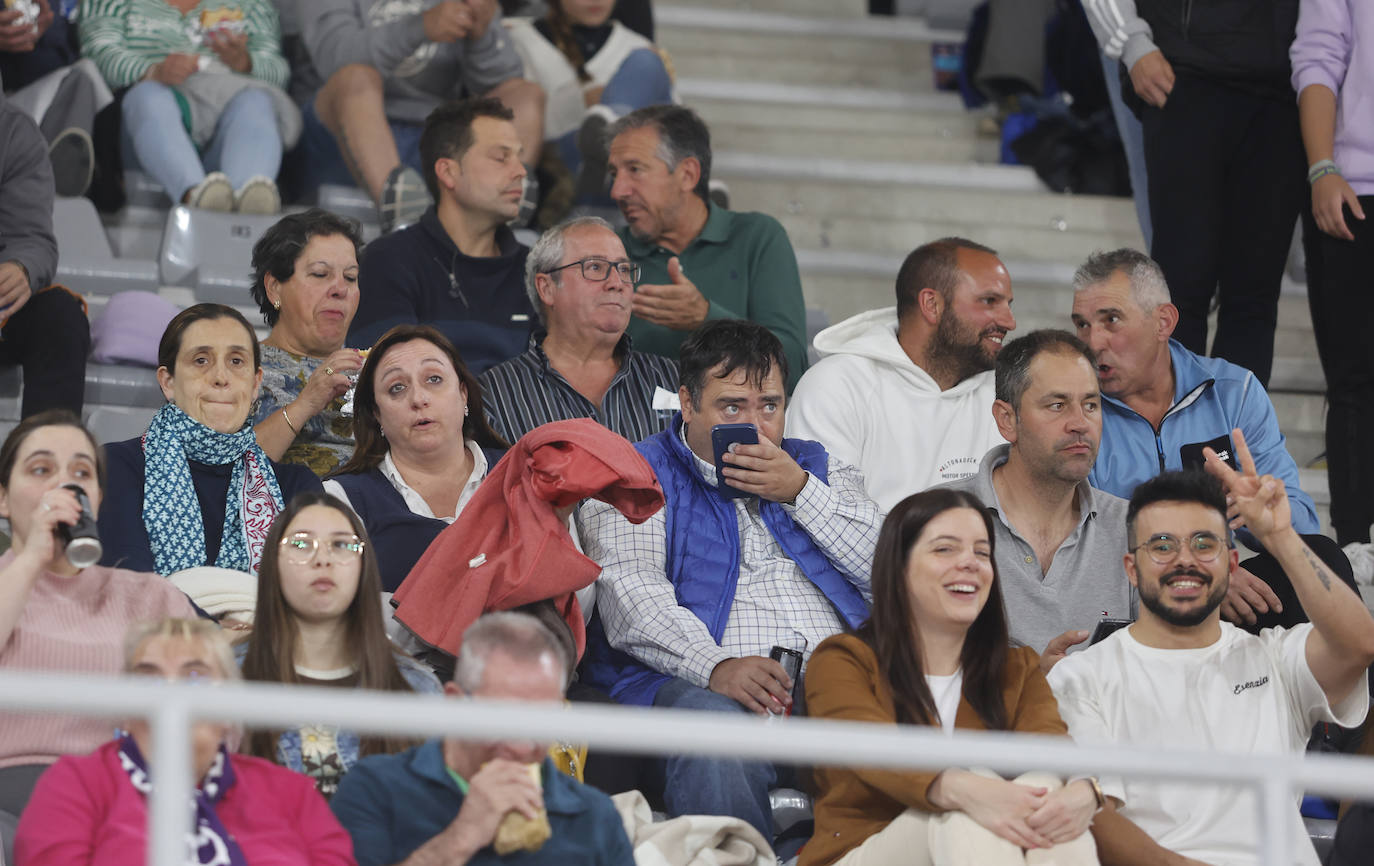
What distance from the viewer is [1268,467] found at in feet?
11.5

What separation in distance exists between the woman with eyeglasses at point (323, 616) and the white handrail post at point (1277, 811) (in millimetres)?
1129

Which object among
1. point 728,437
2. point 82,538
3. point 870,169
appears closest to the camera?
point 82,538

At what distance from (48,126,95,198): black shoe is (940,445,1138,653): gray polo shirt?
2.34m

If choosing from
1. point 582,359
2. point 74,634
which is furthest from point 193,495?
point 582,359

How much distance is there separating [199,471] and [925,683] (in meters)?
1.23

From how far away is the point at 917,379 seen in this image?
3.65 m

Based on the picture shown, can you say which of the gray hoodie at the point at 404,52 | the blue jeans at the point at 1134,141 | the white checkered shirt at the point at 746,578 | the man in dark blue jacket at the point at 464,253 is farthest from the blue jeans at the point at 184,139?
the blue jeans at the point at 1134,141

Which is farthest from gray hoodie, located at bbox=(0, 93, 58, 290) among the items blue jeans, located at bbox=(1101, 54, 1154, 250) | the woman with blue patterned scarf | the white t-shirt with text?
blue jeans, located at bbox=(1101, 54, 1154, 250)

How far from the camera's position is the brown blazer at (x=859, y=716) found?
8.11 ft

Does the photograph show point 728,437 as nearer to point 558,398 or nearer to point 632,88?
point 558,398

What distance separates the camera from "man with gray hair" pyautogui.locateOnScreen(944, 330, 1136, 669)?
3.10 metres

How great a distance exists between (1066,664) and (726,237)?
1.75 m

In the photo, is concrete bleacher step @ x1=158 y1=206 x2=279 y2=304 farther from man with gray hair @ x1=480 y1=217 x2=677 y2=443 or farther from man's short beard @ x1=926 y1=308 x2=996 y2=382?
man's short beard @ x1=926 y1=308 x2=996 y2=382

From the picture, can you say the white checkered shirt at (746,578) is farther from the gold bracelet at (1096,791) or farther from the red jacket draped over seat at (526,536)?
the gold bracelet at (1096,791)
